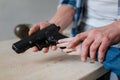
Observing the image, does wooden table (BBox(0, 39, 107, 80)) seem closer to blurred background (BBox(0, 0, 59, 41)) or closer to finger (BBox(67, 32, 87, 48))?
finger (BBox(67, 32, 87, 48))

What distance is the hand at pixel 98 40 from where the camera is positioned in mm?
519

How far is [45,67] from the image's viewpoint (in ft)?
1.95

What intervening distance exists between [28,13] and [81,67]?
58cm

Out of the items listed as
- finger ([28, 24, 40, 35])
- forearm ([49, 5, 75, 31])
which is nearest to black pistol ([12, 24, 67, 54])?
finger ([28, 24, 40, 35])

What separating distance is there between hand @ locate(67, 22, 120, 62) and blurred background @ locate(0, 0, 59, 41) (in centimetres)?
57

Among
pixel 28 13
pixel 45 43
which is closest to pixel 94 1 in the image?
pixel 45 43

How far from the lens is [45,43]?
63 centimetres

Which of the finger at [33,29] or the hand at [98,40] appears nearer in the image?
the hand at [98,40]

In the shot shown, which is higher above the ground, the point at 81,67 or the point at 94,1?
the point at 94,1

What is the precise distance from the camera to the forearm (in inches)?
30.2

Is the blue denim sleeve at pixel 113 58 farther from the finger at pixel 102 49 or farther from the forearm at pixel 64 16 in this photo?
the forearm at pixel 64 16

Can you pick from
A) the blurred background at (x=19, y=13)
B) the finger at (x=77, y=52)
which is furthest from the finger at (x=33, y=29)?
the blurred background at (x=19, y=13)

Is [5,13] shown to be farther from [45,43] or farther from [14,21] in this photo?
[45,43]

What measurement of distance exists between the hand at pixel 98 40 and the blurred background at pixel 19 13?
0.57 metres
